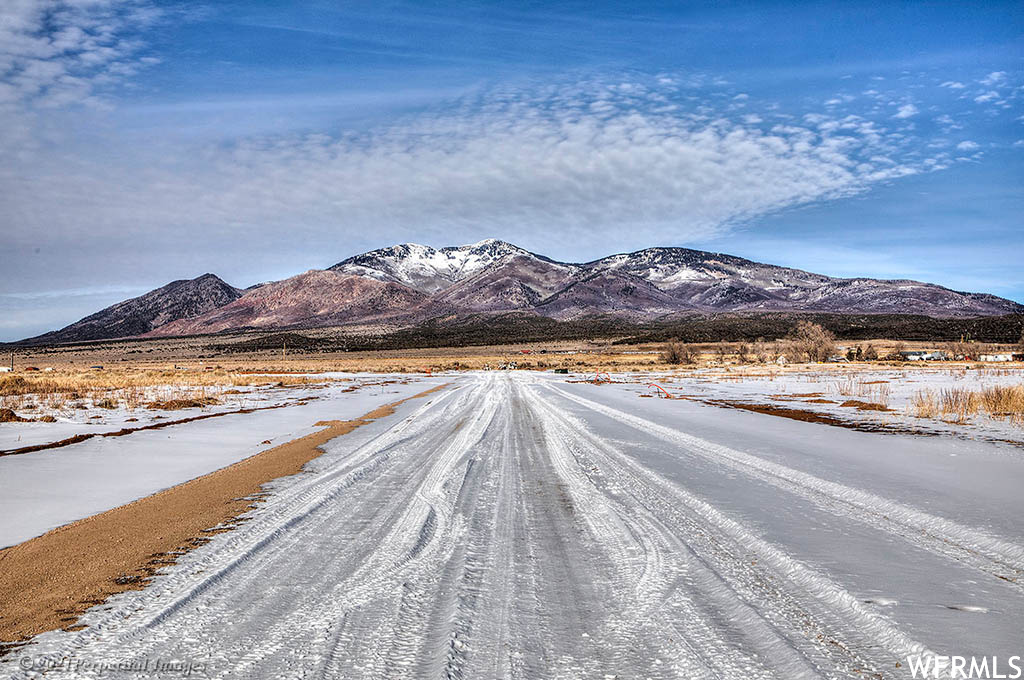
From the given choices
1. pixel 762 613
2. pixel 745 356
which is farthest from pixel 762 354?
pixel 762 613

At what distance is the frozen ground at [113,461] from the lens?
254 inches

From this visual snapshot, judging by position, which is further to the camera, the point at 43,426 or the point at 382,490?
the point at 43,426

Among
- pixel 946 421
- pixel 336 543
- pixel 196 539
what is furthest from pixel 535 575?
pixel 946 421

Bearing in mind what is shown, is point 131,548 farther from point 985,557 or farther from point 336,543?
point 985,557

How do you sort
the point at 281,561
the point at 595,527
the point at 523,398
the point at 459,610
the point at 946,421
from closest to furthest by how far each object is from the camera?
the point at 459,610 < the point at 281,561 < the point at 595,527 < the point at 946,421 < the point at 523,398

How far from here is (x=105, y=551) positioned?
16.0ft

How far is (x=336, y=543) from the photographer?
498 centimetres

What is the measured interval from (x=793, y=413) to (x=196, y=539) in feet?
51.8

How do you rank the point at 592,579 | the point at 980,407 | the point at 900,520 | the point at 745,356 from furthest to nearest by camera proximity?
the point at 745,356, the point at 980,407, the point at 900,520, the point at 592,579

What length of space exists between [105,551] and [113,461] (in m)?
5.56

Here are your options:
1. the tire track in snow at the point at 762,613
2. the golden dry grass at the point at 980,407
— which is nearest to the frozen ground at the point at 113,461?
the tire track in snow at the point at 762,613

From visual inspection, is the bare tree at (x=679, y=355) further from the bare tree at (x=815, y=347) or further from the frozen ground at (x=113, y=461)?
the frozen ground at (x=113, y=461)

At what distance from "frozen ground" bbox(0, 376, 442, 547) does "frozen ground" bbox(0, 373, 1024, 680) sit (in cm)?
201

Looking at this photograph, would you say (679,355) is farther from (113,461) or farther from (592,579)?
(592,579)
